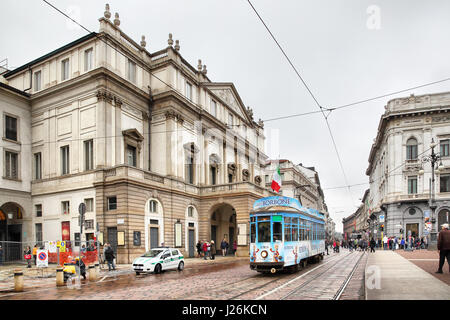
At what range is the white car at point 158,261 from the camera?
20087 millimetres

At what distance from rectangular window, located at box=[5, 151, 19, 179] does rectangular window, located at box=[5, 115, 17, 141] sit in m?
1.45

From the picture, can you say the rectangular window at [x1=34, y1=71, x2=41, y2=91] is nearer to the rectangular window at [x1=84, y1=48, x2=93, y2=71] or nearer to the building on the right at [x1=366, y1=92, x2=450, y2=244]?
the rectangular window at [x1=84, y1=48, x2=93, y2=71]

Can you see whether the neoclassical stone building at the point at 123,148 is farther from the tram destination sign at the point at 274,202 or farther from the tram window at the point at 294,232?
the tram window at the point at 294,232

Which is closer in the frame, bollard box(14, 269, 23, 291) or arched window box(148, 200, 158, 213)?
bollard box(14, 269, 23, 291)

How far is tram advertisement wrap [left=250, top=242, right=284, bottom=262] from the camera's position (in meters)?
17.3

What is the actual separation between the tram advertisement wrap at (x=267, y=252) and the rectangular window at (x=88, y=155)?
59.6ft

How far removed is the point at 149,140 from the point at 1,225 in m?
14.6

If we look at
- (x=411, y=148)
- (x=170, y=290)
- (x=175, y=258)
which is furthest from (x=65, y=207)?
(x=411, y=148)

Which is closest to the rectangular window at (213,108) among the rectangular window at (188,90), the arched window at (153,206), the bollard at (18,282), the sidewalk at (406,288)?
the rectangular window at (188,90)

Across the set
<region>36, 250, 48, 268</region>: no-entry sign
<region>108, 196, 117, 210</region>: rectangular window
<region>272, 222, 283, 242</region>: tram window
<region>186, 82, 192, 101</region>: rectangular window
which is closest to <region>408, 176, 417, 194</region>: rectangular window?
<region>186, 82, 192, 101</region>: rectangular window

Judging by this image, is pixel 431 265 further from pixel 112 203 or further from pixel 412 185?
pixel 412 185

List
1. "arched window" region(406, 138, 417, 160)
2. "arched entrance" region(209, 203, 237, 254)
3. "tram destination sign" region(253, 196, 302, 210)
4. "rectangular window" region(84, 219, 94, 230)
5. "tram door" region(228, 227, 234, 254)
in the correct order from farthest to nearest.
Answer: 1. "arched window" region(406, 138, 417, 160)
2. "tram door" region(228, 227, 234, 254)
3. "arched entrance" region(209, 203, 237, 254)
4. "rectangular window" region(84, 219, 94, 230)
5. "tram destination sign" region(253, 196, 302, 210)
